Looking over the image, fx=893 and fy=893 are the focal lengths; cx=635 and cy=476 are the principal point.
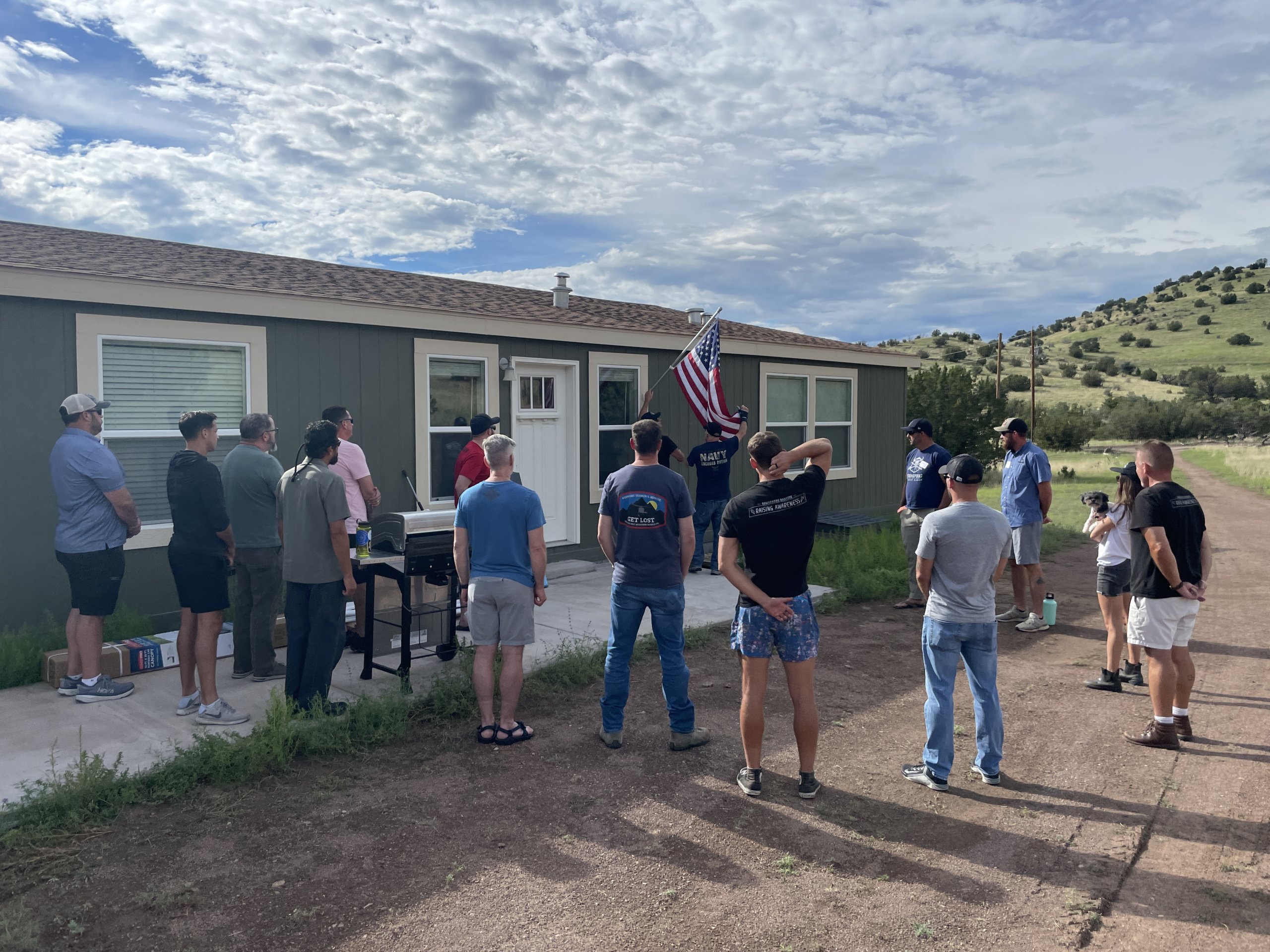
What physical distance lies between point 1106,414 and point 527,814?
1867 inches

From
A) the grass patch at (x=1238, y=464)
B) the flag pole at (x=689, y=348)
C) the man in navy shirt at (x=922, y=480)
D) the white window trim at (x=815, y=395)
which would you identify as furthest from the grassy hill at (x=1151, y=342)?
the man in navy shirt at (x=922, y=480)

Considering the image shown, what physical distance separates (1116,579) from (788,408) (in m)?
7.96

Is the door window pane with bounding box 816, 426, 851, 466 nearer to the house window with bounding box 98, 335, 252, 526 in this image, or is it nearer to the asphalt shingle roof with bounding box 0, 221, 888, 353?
the asphalt shingle roof with bounding box 0, 221, 888, 353

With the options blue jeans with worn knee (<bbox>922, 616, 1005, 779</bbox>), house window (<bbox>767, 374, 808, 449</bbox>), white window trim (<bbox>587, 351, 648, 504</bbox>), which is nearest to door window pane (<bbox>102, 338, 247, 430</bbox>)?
white window trim (<bbox>587, 351, 648, 504</bbox>)

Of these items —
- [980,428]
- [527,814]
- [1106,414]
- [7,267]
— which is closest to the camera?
[527,814]

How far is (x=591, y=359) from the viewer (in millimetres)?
10922

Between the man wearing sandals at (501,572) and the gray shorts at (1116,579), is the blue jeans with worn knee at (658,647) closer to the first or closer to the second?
the man wearing sandals at (501,572)

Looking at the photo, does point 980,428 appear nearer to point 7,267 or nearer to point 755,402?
point 755,402

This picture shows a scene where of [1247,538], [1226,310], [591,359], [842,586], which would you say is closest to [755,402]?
[591,359]

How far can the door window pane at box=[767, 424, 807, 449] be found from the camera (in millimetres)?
13974

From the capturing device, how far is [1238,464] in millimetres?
28656

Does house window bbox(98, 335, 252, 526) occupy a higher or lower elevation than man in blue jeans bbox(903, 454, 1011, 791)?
higher

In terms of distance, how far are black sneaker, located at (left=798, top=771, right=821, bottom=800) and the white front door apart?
6.16 m

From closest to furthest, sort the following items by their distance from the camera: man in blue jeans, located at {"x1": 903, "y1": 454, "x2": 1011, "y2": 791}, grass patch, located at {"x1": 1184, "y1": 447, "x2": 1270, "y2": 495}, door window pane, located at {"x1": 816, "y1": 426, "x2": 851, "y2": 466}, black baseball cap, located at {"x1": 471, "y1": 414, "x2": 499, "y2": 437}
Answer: man in blue jeans, located at {"x1": 903, "y1": 454, "x2": 1011, "y2": 791}
black baseball cap, located at {"x1": 471, "y1": 414, "x2": 499, "y2": 437}
door window pane, located at {"x1": 816, "y1": 426, "x2": 851, "y2": 466}
grass patch, located at {"x1": 1184, "y1": 447, "x2": 1270, "y2": 495}
